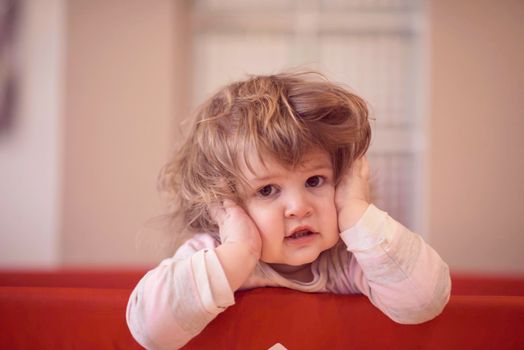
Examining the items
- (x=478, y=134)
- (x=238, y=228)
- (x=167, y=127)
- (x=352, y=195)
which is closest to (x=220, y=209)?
(x=238, y=228)

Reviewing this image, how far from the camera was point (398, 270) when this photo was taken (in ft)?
1.77

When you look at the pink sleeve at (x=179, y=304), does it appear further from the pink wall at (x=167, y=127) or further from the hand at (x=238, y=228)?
the pink wall at (x=167, y=127)

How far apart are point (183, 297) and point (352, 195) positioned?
0.25 m

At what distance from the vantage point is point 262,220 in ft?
1.94

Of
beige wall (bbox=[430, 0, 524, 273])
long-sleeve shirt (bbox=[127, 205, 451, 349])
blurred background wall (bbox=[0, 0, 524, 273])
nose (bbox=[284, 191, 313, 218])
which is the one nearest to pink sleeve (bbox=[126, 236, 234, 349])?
long-sleeve shirt (bbox=[127, 205, 451, 349])

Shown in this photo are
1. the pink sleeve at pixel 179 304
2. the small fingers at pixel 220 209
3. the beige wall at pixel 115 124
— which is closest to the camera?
the pink sleeve at pixel 179 304

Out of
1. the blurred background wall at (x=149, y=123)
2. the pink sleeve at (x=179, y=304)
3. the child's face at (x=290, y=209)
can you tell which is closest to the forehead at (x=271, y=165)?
the child's face at (x=290, y=209)

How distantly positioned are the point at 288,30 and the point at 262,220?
1.67 metres

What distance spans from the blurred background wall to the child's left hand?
1.37 meters

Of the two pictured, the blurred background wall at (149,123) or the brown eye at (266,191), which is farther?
the blurred background wall at (149,123)

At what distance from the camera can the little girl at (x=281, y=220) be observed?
0.52 meters

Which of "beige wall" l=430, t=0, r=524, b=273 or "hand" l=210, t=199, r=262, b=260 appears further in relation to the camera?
"beige wall" l=430, t=0, r=524, b=273

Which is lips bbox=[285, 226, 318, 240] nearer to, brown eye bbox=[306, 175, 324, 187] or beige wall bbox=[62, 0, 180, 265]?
brown eye bbox=[306, 175, 324, 187]

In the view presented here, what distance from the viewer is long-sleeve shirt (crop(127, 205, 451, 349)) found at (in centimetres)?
51
